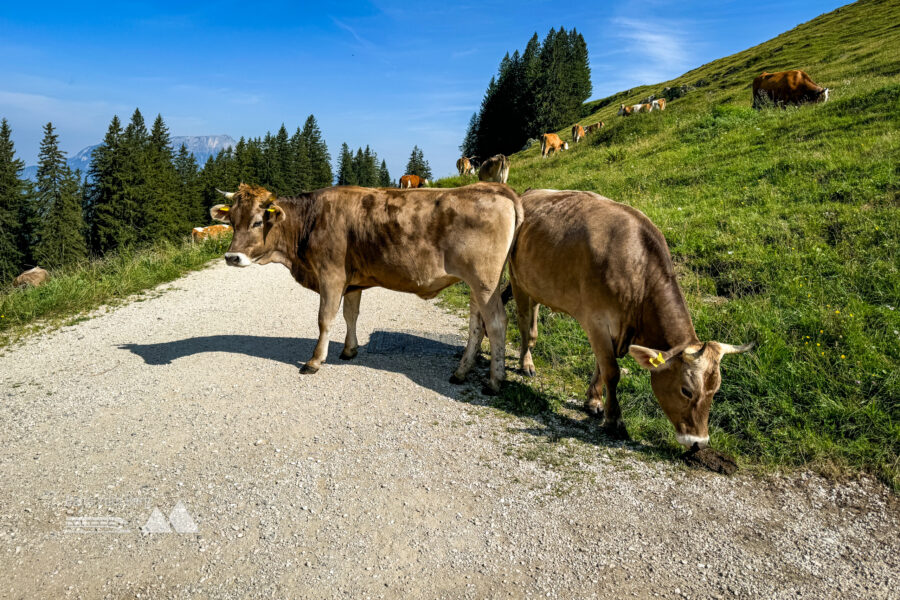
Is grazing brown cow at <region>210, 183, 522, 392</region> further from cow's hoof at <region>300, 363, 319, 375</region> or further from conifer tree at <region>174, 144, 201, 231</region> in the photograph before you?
conifer tree at <region>174, 144, 201, 231</region>

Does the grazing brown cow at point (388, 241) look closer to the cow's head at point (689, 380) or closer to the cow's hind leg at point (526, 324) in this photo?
the cow's hind leg at point (526, 324)

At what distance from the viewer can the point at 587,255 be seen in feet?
18.2

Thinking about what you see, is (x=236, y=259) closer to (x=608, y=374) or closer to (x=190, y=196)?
(x=608, y=374)

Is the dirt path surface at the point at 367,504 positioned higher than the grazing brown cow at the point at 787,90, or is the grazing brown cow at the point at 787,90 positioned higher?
the grazing brown cow at the point at 787,90

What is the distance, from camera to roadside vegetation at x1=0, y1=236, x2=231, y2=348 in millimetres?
9078

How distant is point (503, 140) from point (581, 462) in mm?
82029

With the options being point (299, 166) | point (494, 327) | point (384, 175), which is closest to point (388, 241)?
point (494, 327)

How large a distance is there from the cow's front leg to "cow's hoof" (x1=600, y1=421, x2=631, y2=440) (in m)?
3.59

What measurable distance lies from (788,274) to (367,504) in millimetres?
7246

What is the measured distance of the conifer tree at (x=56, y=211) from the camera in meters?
52.0

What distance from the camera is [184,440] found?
17.0ft

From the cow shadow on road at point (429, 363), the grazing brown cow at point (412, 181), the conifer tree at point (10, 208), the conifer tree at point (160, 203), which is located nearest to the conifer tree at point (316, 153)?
the conifer tree at point (160, 203)

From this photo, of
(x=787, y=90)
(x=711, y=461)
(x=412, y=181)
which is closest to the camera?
(x=711, y=461)

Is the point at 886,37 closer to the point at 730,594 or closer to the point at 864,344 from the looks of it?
the point at 864,344
